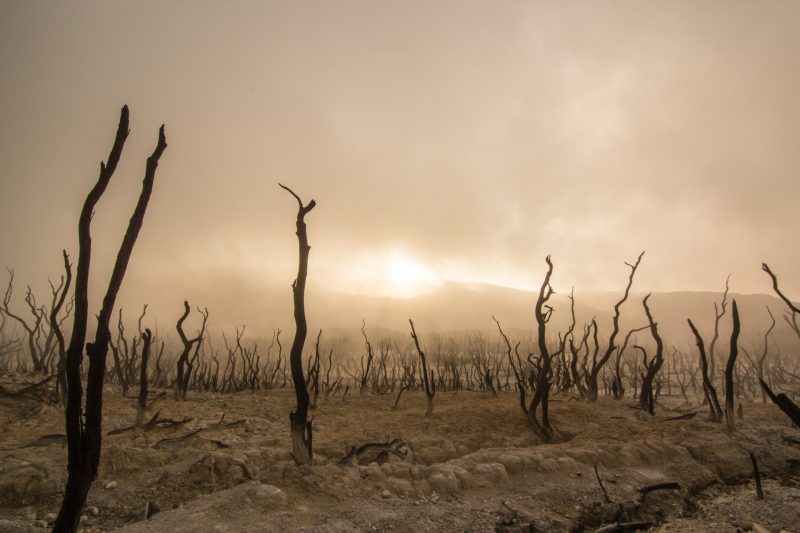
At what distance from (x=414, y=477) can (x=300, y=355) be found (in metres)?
2.59

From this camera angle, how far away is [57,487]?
552cm

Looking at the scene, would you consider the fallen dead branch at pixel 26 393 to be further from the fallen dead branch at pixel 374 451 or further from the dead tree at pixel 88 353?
the dead tree at pixel 88 353

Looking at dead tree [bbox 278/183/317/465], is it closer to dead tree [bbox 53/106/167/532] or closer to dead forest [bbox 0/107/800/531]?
dead forest [bbox 0/107/800/531]

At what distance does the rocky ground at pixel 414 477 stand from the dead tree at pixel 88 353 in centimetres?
161

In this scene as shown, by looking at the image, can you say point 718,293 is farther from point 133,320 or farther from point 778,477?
point 133,320

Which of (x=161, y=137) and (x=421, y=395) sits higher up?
(x=161, y=137)

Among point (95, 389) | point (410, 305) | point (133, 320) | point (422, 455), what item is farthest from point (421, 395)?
point (133, 320)

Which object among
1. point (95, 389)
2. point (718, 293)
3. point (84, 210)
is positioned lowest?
point (95, 389)

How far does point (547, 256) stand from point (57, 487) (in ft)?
33.4

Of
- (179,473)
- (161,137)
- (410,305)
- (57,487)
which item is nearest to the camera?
(161,137)

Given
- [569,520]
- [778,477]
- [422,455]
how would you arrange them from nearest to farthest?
[569,520] → [778,477] → [422,455]

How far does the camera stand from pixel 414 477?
5875 mm

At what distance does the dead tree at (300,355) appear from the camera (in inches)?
233

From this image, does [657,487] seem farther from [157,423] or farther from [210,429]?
[157,423]
